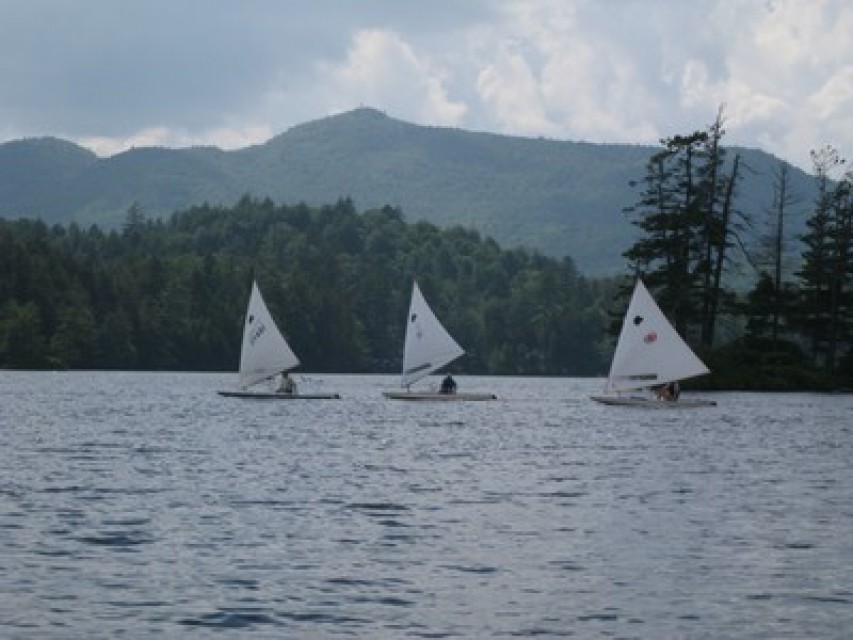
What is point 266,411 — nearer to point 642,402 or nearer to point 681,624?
point 642,402

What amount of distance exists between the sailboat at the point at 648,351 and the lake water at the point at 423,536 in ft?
68.6

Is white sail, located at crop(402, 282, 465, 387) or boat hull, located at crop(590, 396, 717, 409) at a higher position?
white sail, located at crop(402, 282, 465, 387)

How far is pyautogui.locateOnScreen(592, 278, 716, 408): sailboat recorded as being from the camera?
86.2m

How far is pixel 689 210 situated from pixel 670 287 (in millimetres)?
6844

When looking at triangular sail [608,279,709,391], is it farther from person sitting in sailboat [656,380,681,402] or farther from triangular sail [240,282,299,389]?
triangular sail [240,282,299,389]

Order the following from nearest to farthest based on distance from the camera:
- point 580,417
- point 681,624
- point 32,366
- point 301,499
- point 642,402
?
point 681,624 < point 301,499 < point 580,417 < point 642,402 < point 32,366

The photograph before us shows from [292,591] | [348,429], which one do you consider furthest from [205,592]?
[348,429]

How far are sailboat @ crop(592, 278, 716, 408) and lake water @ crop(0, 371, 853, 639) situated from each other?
20.9m

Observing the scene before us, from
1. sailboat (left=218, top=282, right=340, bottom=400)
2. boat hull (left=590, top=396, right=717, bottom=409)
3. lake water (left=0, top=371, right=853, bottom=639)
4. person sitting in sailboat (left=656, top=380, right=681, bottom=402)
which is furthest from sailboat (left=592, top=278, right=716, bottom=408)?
lake water (left=0, top=371, right=853, bottom=639)

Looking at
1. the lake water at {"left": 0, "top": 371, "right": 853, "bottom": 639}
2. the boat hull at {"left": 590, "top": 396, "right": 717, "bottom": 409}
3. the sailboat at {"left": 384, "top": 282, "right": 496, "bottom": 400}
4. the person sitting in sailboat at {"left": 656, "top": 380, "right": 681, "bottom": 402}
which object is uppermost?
the sailboat at {"left": 384, "top": 282, "right": 496, "bottom": 400}

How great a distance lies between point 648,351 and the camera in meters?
87.2

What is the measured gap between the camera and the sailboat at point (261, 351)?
95.6 metres

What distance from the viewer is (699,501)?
39.1m

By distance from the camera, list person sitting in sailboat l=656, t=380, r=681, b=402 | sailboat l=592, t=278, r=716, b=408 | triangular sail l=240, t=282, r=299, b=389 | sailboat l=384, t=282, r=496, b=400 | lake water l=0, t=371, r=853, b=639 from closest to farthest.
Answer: lake water l=0, t=371, r=853, b=639 < sailboat l=592, t=278, r=716, b=408 < person sitting in sailboat l=656, t=380, r=681, b=402 < sailboat l=384, t=282, r=496, b=400 < triangular sail l=240, t=282, r=299, b=389
